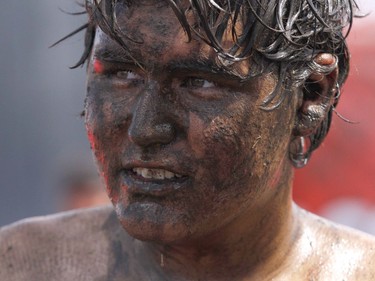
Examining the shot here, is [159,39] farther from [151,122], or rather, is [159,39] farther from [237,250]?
[237,250]

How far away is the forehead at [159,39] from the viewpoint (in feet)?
8.33

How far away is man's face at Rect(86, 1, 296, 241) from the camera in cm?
255

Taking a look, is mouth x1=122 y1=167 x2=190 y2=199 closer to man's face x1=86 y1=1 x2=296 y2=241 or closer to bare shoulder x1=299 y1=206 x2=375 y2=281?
man's face x1=86 y1=1 x2=296 y2=241

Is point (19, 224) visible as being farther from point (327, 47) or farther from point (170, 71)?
point (327, 47)

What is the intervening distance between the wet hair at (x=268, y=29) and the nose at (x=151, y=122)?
6.2 inches

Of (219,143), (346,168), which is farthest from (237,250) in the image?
(346,168)

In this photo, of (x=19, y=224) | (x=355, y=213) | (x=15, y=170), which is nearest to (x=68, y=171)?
(x=15, y=170)

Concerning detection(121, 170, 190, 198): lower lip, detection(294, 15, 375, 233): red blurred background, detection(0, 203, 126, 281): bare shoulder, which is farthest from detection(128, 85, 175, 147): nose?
detection(294, 15, 375, 233): red blurred background

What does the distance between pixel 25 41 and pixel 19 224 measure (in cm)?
482

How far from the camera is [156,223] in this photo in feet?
8.45

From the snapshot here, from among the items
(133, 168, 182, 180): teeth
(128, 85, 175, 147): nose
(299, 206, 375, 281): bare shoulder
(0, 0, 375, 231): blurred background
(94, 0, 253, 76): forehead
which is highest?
(94, 0, 253, 76): forehead

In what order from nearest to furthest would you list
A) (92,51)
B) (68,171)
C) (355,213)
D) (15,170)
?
(92,51)
(355,213)
(68,171)
(15,170)

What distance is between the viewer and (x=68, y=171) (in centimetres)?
673

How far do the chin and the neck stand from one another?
0.70ft
